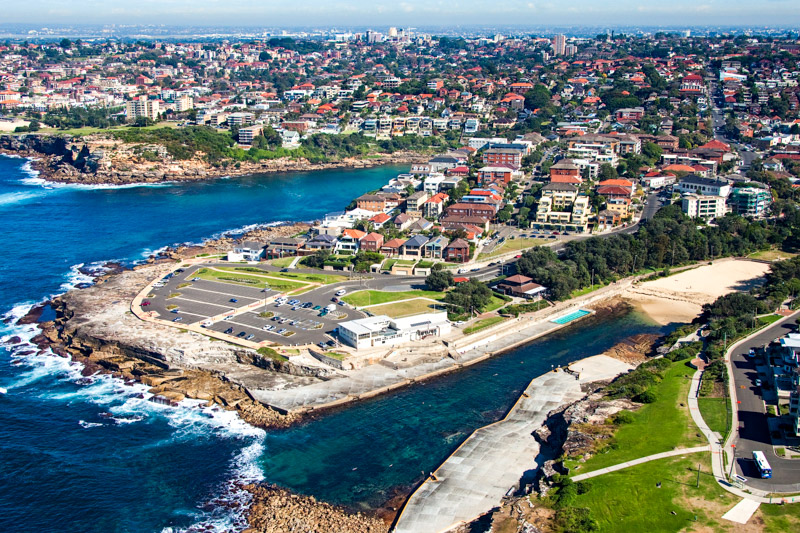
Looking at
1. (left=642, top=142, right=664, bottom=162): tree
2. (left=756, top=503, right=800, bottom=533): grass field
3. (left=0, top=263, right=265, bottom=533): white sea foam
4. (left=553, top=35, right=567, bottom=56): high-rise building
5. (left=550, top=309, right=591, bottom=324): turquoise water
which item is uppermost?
(left=553, top=35, right=567, bottom=56): high-rise building

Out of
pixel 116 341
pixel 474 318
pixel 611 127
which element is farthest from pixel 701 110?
pixel 116 341

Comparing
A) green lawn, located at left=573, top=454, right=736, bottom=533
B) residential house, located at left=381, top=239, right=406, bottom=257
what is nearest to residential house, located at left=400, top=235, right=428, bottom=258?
residential house, located at left=381, top=239, right=406, bottom=257

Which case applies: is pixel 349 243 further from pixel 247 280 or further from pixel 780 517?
pixel 780 517

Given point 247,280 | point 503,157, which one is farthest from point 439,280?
point 503,157

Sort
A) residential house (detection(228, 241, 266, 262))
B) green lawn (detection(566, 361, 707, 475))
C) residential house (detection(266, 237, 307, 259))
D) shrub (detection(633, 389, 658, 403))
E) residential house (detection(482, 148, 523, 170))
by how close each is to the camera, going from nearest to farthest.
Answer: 1. green lawn (detection(566, 361, 707, 475))
2. shrub (detection(633, 389, 658, 403))
3. residential house (detection(228, 241, 266, 262))
4. residential house (detection(266, 237, 307, 259))
5. residential house (detection(482, 148, 523, 170))

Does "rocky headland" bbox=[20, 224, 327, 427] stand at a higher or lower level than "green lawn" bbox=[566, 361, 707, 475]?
lower

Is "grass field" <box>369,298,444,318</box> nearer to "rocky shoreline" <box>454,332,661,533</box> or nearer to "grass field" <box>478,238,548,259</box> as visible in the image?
"grass field" <box>478,238,548,259</box>
